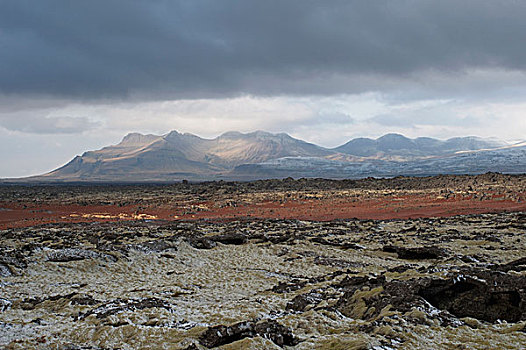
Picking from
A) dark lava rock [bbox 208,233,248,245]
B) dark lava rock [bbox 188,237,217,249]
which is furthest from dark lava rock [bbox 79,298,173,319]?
dark lava rock [bbox 208,233,248,245]

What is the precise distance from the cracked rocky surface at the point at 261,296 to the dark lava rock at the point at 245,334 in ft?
0.08

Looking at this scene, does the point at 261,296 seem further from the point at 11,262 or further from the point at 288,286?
the point at 11,262

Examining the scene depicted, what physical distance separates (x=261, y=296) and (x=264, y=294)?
272 mm

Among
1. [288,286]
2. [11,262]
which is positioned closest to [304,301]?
[288,286]

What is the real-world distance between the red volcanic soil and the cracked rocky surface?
16732 millimetres

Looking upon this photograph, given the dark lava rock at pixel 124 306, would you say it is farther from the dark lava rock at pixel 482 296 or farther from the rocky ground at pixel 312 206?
the rocky ground at pixel 312 206

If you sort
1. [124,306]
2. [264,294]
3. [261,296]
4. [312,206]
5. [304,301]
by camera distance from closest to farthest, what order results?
1. [124,306]
2. [304,301]
3. [261,296]
4. [264,294]
5. [312,206]

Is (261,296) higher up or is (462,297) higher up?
(462,297)

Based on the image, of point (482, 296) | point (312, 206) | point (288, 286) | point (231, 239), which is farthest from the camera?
point (312, 206)

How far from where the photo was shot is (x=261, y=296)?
37.9ft

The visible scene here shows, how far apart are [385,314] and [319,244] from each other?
12323 mm

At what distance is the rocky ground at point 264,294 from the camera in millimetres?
7621

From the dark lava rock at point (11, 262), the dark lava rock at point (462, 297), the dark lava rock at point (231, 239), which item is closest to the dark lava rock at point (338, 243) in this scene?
the dark lava rock at point (231, 239)

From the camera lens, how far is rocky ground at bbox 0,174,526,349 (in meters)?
7.62
